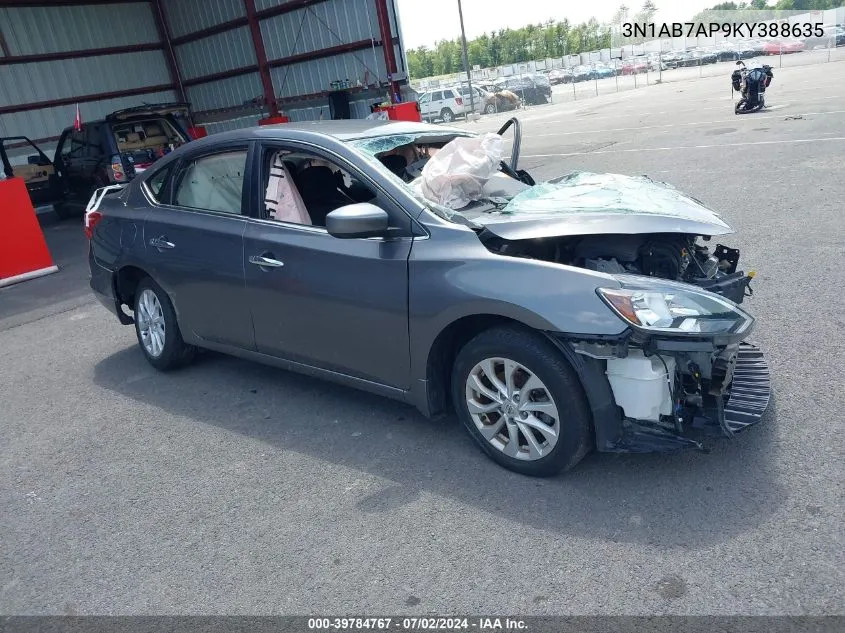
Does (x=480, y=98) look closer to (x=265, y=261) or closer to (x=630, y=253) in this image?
(x=265, y=261)

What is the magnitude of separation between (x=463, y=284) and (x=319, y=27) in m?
15.1

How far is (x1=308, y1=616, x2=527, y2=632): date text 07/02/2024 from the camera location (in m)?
2.54

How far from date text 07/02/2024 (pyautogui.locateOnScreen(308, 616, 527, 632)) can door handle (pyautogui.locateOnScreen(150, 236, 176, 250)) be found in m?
2.94

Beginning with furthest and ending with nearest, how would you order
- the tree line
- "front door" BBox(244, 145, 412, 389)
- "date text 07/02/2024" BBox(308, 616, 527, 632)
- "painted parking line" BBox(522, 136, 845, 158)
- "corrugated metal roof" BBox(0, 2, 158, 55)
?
the tree line, "corrugated metal roof" BBox(0, 2, 158, 55), "painted parking line" BBox(522, 136, 845, 158), "front door" BBox(244, 145, 412, 389), "date text 07/02/2024" BBox(308, 616, 527, 632)

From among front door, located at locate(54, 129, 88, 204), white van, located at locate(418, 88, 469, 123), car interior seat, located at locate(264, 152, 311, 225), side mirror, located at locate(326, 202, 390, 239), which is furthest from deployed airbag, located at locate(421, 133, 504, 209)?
white van, located at locate(418, 88, 469, 123)

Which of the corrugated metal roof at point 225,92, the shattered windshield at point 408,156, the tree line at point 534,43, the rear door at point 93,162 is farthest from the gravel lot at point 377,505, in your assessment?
the tree line at point 534,43

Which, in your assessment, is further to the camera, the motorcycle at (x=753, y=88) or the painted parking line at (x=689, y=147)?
the motorcycle at (x=753, y=88)

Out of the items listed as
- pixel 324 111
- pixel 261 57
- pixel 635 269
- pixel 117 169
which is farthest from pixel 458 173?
pixel 261 57

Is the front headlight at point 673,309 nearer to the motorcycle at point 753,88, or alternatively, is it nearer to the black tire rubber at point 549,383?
the black tire rubber at point 549,383

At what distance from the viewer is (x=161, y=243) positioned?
4855mm

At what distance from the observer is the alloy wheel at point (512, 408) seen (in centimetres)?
326

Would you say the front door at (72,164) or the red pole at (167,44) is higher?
the red pole at (167,44)

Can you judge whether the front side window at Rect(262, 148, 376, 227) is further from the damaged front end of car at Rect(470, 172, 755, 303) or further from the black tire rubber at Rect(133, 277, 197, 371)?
the black tire rubber at Rect(133, 277, 197, 371)

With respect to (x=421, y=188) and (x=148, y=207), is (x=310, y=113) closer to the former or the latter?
(x=148, y=207)
